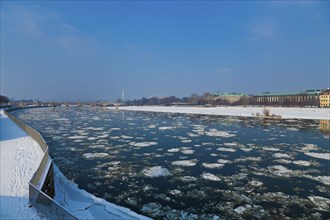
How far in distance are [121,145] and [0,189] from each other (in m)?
8.88

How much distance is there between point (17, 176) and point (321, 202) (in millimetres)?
10264

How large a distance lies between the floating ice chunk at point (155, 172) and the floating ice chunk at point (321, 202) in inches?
199

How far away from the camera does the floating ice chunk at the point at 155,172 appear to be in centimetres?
1046

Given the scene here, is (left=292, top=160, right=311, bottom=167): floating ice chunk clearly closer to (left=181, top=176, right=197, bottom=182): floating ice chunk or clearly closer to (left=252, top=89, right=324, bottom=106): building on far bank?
(left=181, top=176, right=197, bottom=182): floating ice chunk

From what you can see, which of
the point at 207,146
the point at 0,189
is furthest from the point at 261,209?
the point at 207,146

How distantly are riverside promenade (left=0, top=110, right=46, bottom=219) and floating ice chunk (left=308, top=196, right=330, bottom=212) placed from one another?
7366 mm

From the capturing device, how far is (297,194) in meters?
8.34

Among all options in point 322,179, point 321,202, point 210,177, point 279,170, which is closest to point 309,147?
point 279,170

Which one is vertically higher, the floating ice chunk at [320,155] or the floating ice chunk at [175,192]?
the floating ice chunk at [320,155]

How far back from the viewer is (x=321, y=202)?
7.69 metres

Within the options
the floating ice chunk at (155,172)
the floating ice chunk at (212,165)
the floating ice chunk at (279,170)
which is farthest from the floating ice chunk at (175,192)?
the floating ice chunk at (279,170)

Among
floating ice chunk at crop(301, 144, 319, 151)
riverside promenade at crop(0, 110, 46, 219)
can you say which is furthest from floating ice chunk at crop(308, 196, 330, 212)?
floating ice chunk at crop(301, 144, 319, 151)

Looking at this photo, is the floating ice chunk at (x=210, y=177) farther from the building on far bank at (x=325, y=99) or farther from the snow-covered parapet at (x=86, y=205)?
the building on far bank at (x=325, y=99)

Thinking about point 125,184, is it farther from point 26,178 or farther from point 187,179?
point 26,178
